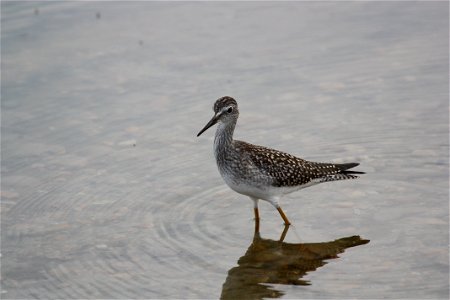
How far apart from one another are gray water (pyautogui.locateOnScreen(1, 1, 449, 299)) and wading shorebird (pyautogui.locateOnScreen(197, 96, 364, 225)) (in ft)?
1.57

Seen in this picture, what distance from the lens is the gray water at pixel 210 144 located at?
1085cm

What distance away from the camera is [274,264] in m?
11.2

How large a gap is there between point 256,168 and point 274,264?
4.75 ft

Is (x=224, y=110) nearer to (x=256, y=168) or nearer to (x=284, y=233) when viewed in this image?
(x=256, y=168)

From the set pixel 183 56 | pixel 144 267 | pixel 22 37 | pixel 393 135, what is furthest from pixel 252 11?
pixel 144 267

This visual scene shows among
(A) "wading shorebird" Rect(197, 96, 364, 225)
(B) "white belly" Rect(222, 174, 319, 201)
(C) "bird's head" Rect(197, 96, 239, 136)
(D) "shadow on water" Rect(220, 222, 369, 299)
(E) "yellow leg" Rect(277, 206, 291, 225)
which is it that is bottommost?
(D) "shadow on water" Rect(220, 222, 369, 299)

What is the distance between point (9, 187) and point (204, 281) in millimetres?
4251

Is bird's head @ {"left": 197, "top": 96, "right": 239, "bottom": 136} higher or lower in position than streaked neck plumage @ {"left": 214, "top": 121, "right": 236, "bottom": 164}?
higher

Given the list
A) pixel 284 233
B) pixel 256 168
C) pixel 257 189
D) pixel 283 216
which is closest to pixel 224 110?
pixel 256 168

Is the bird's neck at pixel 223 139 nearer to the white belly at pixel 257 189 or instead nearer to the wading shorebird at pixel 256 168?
the wading shorebird at pixel 256 168

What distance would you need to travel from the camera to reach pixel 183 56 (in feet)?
57.6

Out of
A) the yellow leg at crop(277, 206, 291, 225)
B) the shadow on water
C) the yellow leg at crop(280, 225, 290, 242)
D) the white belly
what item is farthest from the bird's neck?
the yellow leg at crop(280, 225, 290, 242)

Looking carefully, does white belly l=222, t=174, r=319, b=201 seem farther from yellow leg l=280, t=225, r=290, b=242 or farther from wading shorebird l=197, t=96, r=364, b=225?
yellow leg l=280, t=225, r=290, b=242

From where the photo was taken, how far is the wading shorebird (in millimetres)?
11797
